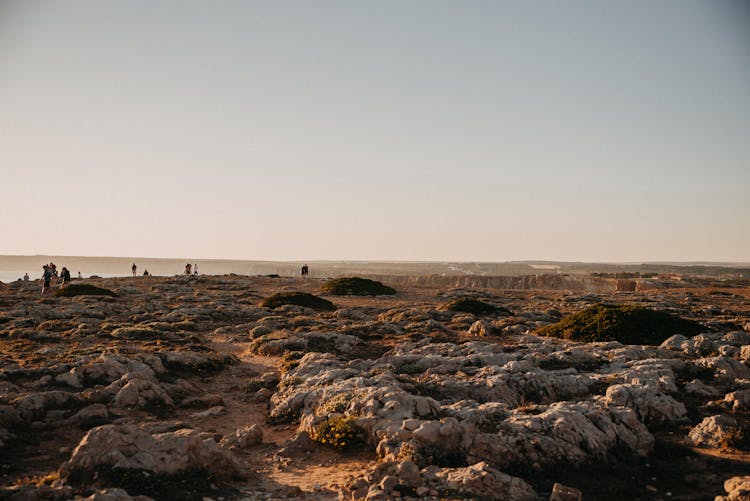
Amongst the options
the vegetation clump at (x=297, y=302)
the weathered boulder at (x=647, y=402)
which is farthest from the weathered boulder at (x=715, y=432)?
the vegetation clump at (x=297, y=302)

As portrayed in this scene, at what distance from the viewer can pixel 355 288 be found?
153 ft

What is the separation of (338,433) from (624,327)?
15439 millimetres

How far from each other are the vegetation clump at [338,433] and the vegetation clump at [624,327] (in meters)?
13.9

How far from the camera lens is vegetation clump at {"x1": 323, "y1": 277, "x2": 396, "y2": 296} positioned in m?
45.7

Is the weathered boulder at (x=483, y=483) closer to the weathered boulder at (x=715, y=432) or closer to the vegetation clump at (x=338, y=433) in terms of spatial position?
the vegetation clump at (x=338, y=433)

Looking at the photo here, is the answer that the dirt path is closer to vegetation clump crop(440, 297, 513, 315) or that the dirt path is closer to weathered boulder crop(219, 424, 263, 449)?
weathered boulder crop(219, 424, 263, 449)

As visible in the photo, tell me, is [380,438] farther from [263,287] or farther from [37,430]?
[263,287]

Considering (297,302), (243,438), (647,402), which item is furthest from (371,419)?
(297,302)

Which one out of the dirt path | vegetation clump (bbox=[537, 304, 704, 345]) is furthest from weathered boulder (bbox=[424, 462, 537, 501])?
vegetation clump (bbox=[537, 304, 704, 345])

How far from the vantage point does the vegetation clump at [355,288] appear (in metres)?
45.7

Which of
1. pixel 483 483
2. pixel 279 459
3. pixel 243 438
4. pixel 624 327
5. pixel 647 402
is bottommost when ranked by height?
pixel 279 459

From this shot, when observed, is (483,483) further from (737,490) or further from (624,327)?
(624,327)

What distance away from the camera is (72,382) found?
13820 mm

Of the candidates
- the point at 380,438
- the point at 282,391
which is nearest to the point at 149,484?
the point at 380,438
